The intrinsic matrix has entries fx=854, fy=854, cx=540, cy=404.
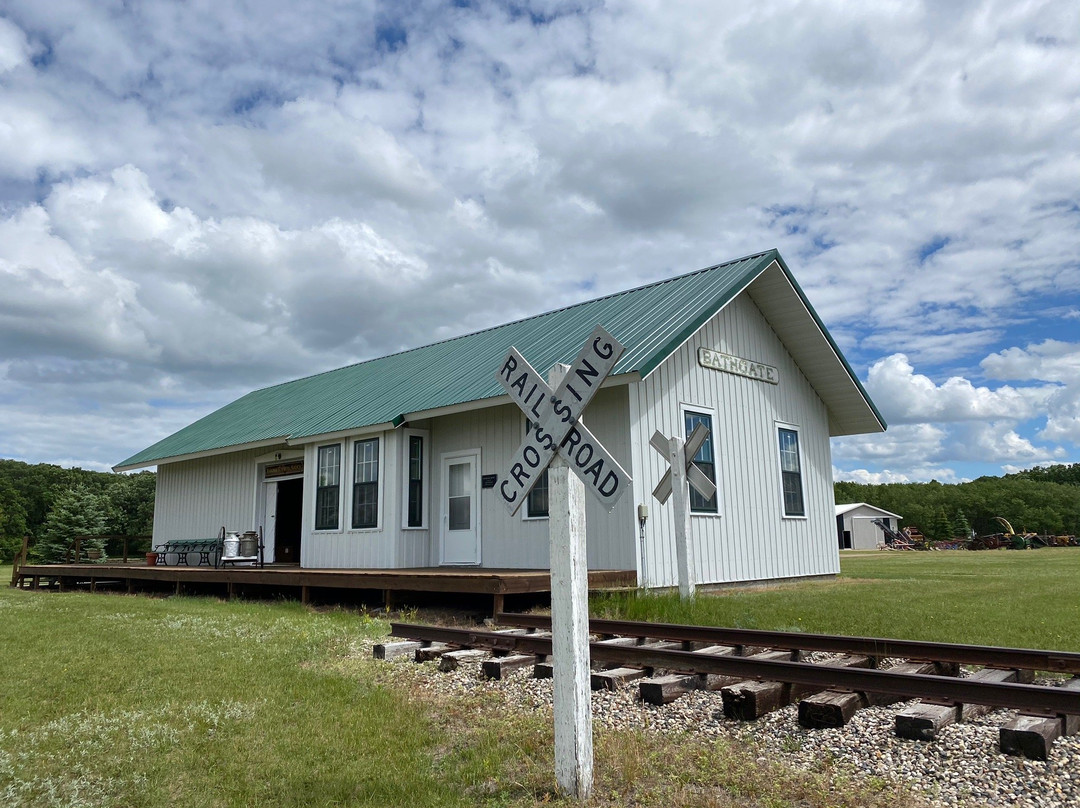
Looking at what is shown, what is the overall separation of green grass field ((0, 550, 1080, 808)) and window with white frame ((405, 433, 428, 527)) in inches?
177

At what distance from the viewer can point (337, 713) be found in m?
5.50

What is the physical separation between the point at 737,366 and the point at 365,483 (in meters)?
6.71

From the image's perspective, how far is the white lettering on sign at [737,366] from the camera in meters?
14.0

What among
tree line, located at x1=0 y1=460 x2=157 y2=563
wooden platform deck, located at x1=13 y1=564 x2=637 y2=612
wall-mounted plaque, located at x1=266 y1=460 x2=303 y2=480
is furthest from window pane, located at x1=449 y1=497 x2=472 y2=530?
tree line, located at x1=0 y1=460 x2=157 y2=563

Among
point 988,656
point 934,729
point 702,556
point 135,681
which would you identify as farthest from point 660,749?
point 702,556

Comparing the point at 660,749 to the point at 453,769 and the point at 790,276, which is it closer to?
the point at 453,769

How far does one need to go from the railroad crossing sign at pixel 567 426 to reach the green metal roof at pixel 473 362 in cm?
677

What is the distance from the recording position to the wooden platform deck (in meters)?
10.3

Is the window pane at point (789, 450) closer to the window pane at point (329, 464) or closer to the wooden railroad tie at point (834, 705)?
the window pane at point (329, 464)

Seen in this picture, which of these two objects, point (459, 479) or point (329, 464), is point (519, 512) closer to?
point (459, 479)

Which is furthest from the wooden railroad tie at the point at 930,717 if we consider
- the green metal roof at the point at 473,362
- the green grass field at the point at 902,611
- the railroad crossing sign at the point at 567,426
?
the green metal roof at the point at 473,362

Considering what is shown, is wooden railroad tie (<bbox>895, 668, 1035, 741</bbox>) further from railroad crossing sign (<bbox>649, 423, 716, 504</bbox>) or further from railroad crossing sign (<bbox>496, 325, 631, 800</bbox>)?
railroad crossing sign (<bbox>649, 423, 716, 504</bbox>)

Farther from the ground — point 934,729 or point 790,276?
point 790,276

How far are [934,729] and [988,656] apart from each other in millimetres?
2057
